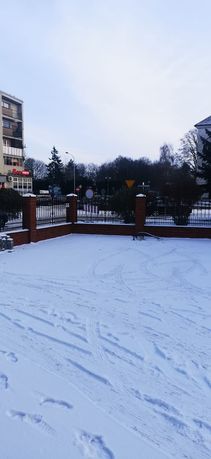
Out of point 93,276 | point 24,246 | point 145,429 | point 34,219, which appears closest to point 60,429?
point 145,429

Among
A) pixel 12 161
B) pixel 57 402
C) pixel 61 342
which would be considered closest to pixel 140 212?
pixel 61 342

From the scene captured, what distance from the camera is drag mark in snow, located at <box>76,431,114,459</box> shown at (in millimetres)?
3025

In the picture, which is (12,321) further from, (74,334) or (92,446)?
(92,446)

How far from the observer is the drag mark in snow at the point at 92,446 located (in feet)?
9.93

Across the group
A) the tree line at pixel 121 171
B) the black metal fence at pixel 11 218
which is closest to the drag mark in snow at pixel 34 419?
the black metal fence at pixel 11 218

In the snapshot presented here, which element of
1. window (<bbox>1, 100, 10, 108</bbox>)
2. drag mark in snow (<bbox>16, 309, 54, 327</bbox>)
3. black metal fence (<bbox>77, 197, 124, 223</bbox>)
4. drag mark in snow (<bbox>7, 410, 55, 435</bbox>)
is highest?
window (<bbox>1, 100, 10, 108</bbox>)

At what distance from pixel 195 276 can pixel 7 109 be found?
5611cm

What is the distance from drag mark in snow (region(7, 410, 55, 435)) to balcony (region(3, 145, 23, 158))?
190 feet

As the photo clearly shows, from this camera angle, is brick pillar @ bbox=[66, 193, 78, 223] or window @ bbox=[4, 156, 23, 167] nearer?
brick pillar @ bbox=[66, 193, 78, 223]

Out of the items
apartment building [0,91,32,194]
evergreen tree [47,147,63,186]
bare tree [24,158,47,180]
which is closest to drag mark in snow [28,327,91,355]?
apartment building [0,91,32,194]

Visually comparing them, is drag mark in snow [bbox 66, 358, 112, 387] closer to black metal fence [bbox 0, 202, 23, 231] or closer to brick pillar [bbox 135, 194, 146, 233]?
black metal fence [bbox 0, 202, 23, 231]

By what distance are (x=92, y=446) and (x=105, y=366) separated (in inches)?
57.1

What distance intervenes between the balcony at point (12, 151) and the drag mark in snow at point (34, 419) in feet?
190

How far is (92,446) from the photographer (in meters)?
3.14
